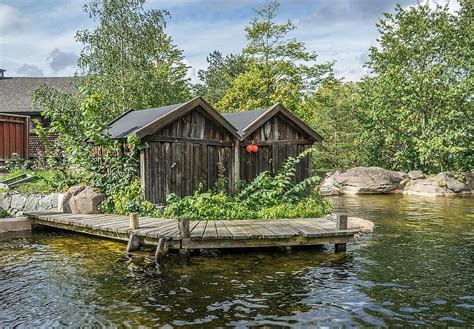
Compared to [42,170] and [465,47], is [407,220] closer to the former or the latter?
[42,170]

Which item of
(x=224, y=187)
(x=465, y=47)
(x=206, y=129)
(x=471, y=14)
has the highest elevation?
(x=471, y=14)

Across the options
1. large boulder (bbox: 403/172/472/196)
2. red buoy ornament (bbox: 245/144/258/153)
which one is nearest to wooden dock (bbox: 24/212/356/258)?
red buoy ornament (bbox: 245/144/258/153)

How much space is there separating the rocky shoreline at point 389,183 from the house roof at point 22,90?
17687mm

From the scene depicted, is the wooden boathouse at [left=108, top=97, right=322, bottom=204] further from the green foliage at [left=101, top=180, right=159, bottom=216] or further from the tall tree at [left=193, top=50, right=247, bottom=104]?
the tall tree at [left=193, top=50, right=247, bottom=104]

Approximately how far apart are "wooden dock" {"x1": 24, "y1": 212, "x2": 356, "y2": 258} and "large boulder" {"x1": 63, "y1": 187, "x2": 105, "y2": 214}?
125 cm

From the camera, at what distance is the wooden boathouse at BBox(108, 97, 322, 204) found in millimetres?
13602

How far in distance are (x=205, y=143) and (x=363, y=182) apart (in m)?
15.1

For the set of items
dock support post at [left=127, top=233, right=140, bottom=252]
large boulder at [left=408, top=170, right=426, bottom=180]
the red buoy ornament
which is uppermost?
the red buoy ornament

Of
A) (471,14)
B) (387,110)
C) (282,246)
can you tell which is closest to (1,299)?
(282,246)

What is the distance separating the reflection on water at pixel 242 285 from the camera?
7047mm

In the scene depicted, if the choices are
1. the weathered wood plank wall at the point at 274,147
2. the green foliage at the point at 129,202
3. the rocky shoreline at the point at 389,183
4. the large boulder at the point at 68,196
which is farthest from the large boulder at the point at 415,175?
the large boulder at the point at 68,196

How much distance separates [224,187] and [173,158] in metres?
1.88

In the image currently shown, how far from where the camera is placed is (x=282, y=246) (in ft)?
36.1

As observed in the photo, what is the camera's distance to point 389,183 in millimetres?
Answer: 27391
